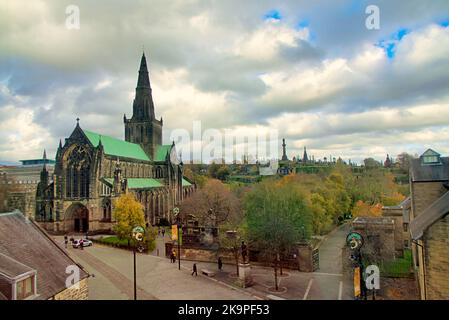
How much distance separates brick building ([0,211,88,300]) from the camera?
1103cm

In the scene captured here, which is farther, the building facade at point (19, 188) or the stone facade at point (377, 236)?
the building facade at point (19, 188)

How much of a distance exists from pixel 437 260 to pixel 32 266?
17.4 metres

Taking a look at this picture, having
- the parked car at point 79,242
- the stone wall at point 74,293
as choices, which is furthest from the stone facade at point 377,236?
the parked car at point 79,242

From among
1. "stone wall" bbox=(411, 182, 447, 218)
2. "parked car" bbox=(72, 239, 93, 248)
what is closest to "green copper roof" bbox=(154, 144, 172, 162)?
"parked car" bbox=(72, 239, 93, 248)

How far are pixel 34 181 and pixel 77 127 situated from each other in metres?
18.2

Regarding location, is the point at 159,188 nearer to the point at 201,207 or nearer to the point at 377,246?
the point at 201,207

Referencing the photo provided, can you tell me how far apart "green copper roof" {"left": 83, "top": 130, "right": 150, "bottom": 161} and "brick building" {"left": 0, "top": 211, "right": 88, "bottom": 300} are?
3584 cm

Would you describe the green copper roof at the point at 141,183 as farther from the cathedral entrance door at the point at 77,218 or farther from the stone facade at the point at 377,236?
the stone facade at the point at 377,236

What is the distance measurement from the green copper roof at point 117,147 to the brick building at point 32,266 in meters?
35.8

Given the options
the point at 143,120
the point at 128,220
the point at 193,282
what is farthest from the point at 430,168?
the point at 143,120

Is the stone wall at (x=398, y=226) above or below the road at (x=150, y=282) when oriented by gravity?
above

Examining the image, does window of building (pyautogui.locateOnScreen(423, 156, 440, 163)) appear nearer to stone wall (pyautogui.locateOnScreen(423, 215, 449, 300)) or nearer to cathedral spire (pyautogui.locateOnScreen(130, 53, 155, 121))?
A: stone wall (pyautogui.locateOnScreen(423, 215, 449, 300))

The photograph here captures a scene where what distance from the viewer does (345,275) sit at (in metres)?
21.8

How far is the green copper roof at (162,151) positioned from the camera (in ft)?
224
